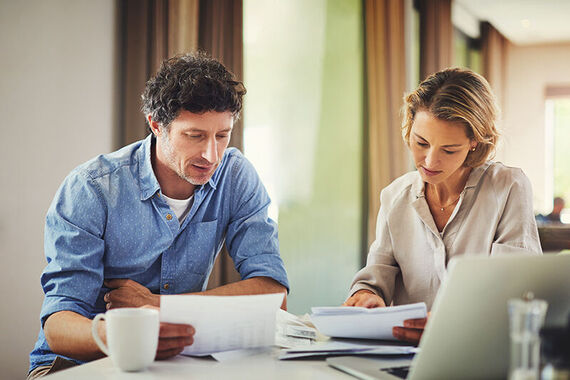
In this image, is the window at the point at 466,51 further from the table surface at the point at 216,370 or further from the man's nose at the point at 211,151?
the table surface at the point at 216,370

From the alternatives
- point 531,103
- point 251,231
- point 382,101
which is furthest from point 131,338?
point 531,103

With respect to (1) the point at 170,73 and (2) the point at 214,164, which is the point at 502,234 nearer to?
(2) the point at 214,164

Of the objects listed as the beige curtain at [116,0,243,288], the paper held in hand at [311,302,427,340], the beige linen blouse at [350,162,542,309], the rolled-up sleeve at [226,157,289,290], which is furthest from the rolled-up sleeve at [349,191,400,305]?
the beige curtain at [116,0,243,288]

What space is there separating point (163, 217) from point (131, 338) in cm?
64

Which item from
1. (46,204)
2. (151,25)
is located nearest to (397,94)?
(151,25)

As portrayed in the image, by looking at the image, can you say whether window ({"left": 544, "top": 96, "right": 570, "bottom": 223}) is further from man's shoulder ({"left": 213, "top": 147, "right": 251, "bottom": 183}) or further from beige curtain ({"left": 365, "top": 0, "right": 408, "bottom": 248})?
man's shoulder ({"left": 213, "top": 147, "right": 251, "bottom": 183})

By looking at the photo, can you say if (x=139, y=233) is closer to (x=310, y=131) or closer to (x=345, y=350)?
(x=345, y=350)

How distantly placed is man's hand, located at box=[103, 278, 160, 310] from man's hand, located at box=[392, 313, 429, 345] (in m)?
0.58

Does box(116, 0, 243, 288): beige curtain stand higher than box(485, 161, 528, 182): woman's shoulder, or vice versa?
box(116, 0, 243, 288): beige curtain

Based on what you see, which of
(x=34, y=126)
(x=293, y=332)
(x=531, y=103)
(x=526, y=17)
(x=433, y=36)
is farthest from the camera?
(x=531, y=103)

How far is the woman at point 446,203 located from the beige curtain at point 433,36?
356 centimetres

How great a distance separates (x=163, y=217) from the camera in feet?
5.42

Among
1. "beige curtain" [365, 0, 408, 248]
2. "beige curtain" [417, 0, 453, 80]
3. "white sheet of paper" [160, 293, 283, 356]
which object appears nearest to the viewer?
"white sheet of paper" [160, 293, 283, 356]

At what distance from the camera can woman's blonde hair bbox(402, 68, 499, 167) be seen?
171 cm
